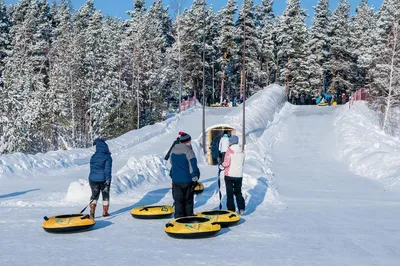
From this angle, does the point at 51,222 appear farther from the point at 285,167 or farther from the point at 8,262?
the point at 285,167

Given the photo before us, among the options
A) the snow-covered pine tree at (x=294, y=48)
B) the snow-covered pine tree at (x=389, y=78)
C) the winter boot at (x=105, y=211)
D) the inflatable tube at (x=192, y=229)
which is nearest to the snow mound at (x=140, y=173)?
the winter boot at (x=105, y=211)

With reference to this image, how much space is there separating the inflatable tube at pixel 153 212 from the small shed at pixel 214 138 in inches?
480

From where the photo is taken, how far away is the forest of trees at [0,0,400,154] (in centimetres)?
4459

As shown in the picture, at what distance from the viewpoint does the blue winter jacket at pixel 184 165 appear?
905 centimetres

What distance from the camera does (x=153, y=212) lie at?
9.90 m

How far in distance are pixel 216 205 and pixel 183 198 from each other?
310cm

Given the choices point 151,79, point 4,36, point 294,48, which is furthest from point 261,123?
point 4,36

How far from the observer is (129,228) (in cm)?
920

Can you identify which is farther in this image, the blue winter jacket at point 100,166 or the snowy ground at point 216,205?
the blue winter jacket at point 100,166

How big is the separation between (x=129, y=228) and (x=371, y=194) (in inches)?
405

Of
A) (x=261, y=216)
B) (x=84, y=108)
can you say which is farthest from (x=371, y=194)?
(x=84, y=108)

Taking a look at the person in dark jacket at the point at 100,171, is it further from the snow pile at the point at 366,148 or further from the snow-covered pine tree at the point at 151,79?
the snow-covered pine tree at the point at 151,79

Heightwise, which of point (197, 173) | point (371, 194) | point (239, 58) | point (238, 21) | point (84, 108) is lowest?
point (371, 194)

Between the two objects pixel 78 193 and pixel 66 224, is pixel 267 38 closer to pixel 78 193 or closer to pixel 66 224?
pixel 78 193
